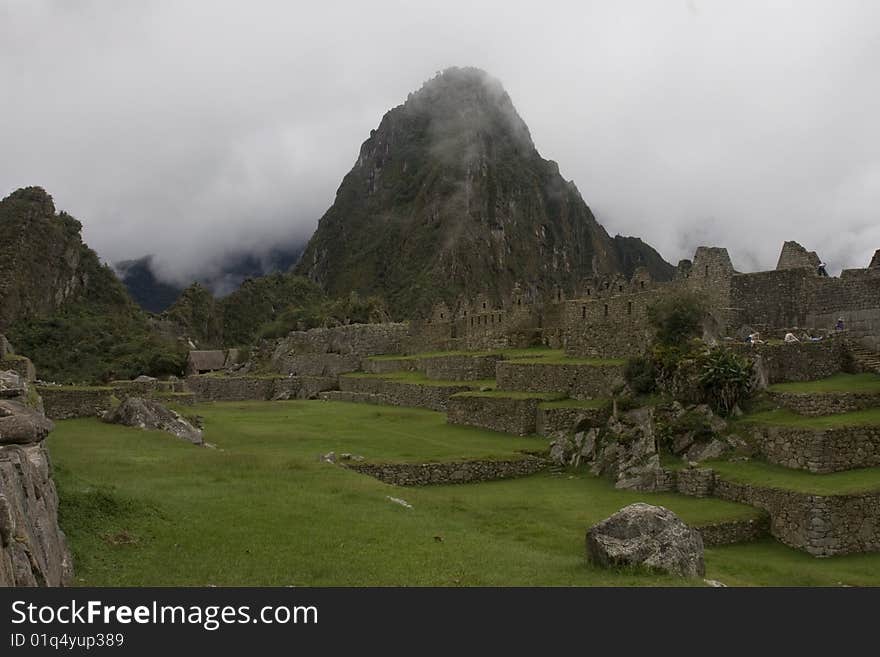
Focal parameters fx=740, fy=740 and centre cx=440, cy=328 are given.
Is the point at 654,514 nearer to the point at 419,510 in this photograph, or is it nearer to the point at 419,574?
the point at 419,574

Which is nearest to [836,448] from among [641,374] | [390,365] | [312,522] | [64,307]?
[641,374]

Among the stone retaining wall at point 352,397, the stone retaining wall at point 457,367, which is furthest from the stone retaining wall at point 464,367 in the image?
the stone retaining wall at point 352,397

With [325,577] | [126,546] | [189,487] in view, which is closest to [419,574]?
[325,577]

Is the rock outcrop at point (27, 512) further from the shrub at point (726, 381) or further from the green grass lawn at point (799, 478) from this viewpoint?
the shrub at point (726, 381)

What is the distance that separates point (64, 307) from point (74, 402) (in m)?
61.3

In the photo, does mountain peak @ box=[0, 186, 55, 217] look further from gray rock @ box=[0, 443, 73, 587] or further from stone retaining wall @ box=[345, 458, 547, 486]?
gray rock @ box=[0, 443, 73, 587]

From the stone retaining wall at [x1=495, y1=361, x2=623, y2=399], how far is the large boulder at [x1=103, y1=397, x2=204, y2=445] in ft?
40.6

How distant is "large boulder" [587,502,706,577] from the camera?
9016 mm

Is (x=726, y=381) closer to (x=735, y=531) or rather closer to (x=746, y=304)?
(x=735, y=531)

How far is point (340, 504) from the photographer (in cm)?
1268

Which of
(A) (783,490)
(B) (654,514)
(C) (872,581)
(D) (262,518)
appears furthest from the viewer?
(A) (783,490)

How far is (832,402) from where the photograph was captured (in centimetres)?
1791

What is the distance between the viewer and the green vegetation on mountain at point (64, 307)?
6406cm
